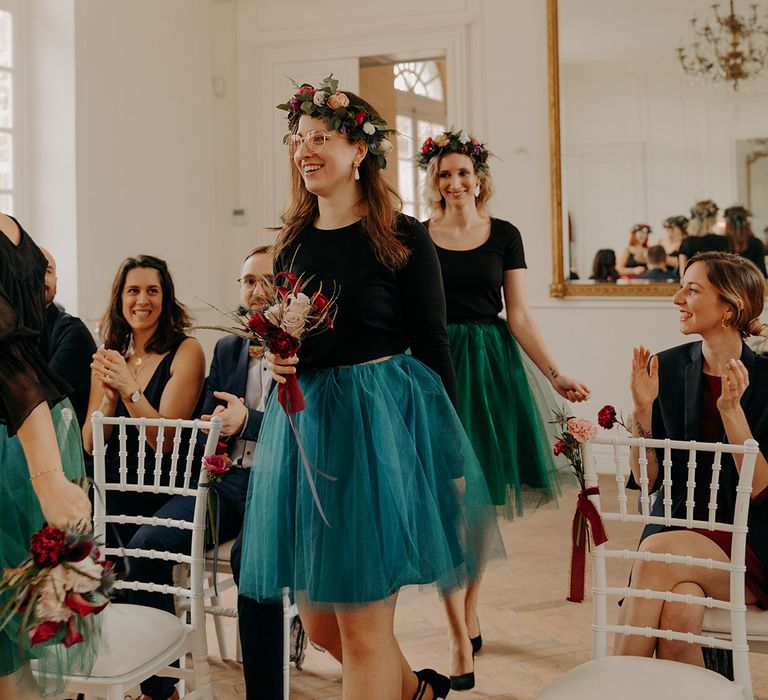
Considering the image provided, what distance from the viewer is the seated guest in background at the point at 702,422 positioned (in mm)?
2371

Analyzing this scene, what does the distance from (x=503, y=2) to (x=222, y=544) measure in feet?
15.8

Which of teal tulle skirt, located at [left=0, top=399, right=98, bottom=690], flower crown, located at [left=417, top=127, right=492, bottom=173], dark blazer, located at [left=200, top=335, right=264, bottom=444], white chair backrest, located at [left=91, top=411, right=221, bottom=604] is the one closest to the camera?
teal tulle skirt, located at [left=0, top=399, right=98, bottom=690]

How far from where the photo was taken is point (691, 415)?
8.71 feet

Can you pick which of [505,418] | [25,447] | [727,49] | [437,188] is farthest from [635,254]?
[25,447]

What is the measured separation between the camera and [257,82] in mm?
7461

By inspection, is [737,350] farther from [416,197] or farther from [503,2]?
[416,197]

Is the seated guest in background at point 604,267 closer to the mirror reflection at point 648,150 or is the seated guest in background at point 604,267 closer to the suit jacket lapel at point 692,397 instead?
the mirror reflection at point 648,150

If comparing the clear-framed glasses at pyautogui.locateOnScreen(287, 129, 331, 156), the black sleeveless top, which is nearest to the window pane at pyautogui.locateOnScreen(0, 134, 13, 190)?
the black sleeveless top

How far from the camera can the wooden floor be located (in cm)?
324

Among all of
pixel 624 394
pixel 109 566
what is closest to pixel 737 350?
pixel 109 566

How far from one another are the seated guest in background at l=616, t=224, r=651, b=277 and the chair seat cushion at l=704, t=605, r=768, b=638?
432 cm

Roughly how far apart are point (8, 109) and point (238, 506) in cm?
397

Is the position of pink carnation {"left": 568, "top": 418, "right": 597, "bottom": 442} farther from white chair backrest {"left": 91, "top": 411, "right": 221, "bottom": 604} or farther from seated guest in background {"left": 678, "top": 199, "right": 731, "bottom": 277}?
seated guest in background {"left": 678, "top": 199, "right": 731, "bottom": 277}

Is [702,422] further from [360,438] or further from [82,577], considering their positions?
[82,577]
